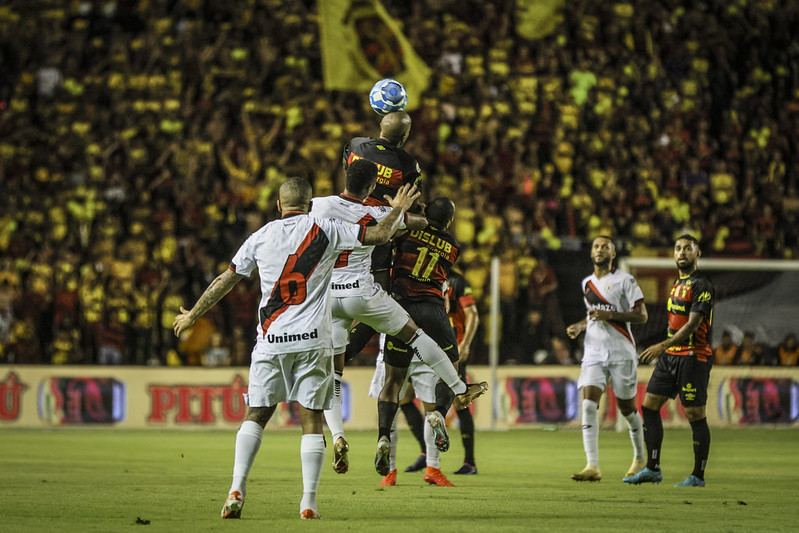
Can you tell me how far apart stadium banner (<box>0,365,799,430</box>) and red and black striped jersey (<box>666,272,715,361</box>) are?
312 inches

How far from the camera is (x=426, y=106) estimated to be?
23109mm

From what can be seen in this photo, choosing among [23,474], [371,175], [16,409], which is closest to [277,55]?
[16,409]

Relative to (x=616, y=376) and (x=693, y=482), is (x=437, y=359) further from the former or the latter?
(x=693, y=482)

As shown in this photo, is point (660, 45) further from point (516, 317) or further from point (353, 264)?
point (353, 264)

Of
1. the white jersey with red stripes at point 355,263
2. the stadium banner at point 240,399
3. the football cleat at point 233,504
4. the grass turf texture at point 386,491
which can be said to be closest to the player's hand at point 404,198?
the white jersey with red stripes at point 355,263

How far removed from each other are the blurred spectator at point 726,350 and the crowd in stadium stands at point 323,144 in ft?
0.61

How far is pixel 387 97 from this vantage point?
981cm

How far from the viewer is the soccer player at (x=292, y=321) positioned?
7285 millimetres

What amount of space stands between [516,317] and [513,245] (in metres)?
1.41

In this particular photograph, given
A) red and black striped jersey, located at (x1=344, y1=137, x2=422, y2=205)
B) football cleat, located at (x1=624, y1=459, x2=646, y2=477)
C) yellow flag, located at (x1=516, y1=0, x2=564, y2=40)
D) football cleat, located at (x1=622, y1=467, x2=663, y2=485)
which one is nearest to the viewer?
red and black striped jersey, located at (x1=344, y1=137, x2=422, y2=205)

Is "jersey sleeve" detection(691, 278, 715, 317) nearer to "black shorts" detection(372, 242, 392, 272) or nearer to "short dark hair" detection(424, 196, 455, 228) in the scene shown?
"short dark hair" detection(424, 196, 455, 228)

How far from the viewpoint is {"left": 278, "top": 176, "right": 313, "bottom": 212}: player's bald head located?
746 centimetres

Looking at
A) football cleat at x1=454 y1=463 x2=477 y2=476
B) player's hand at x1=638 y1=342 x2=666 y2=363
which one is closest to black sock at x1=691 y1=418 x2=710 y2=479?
player's hand at x1=638 y1=342 x2=666 y2=363

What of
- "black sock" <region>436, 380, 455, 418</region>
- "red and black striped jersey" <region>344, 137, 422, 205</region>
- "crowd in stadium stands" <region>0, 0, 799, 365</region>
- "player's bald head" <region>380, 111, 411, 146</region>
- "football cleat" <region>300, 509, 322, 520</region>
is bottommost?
"football cleat" <region>300, 509, 322, 520</region>
